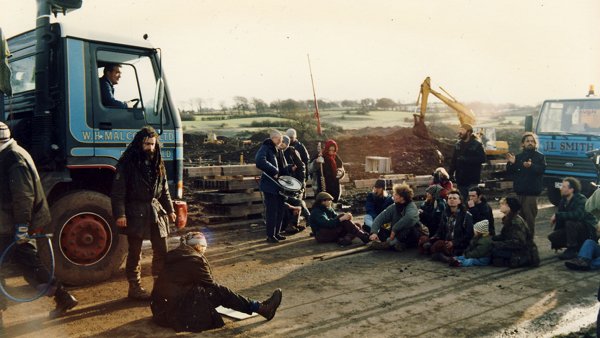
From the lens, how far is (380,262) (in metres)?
8.09

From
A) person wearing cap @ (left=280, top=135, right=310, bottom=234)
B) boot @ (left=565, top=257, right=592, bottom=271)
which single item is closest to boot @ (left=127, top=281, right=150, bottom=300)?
person wearing cap @ (left=280, top=135, right=310, bottom=234)

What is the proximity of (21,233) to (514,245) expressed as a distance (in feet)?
19.6

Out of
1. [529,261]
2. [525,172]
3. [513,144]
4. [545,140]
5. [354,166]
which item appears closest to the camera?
[529,261]

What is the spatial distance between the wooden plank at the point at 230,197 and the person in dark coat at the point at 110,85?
4.01 metres

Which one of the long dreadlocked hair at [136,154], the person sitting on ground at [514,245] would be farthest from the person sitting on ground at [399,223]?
the long dreadlocked hair at [136,154]

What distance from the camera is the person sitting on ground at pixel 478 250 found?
308 inches

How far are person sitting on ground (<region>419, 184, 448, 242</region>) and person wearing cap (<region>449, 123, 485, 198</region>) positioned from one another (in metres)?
0.93

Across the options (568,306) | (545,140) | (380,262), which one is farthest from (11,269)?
(545,140)

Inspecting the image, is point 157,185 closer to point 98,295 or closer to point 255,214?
point 98,295

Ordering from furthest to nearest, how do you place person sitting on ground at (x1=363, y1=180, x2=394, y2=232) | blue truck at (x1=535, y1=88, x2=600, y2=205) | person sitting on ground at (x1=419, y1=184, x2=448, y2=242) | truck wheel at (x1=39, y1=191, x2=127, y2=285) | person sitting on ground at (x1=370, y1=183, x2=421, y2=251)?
blue truck at (x1=535, y1=88, x2=600, y2=205) < person sitting on ground at (x1=363, y1=180, x2=394, y2=232) < person sitting on ground at (x1=419, y1=184, x2=448, y2=242) < person sitting on ground at (x1=370, y1=183, x2=421, y2=251) < truck wheel at (x1=39, y1=191, x2=127, y2=285)

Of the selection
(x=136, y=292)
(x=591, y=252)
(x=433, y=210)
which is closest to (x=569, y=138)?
(x=433, y=210)

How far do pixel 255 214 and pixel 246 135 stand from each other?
1814cm

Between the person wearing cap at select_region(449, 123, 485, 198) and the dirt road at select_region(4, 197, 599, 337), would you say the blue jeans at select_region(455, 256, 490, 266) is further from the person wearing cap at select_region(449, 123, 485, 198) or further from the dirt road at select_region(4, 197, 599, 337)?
the person wearing cap at select_region(449, 123, 485, 198)

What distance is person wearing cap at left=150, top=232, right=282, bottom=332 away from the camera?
17.1 feet
